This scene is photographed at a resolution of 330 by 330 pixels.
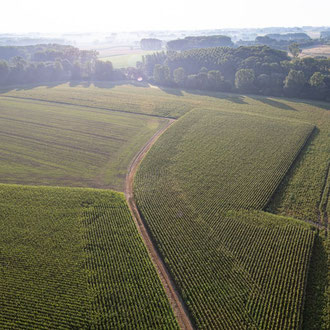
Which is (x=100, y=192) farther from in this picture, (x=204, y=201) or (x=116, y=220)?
(x=204, y=201)

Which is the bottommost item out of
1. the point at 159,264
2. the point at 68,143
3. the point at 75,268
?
the point at 159,264

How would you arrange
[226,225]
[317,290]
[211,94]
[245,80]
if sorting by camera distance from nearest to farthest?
[317,290] → [226,225] → [245,80] → [211,94]

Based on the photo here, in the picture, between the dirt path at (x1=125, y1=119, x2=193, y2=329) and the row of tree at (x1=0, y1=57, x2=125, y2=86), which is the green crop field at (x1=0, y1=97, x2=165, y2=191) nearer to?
the dirt path at (x1=125, y1=119, x2=193, y2=329)

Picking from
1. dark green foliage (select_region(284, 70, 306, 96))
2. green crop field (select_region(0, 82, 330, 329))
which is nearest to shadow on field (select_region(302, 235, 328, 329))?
green crop field (select_region(0, 82, 330, 329))

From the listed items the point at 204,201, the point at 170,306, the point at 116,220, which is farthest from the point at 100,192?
the point at 170,306

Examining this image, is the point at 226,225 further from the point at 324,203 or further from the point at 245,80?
the point at 245,80

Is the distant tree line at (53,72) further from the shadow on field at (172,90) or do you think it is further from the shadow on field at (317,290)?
the shadow on field at (317,290)

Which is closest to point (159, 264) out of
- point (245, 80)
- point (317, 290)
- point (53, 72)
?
point (317, 290)
